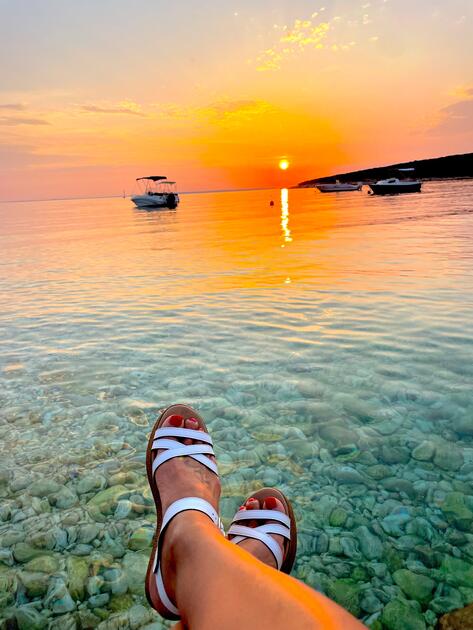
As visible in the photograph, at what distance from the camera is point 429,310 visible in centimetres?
705

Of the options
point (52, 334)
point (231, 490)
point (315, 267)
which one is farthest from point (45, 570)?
point (315, 267)

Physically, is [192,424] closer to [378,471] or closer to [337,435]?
[337,435]

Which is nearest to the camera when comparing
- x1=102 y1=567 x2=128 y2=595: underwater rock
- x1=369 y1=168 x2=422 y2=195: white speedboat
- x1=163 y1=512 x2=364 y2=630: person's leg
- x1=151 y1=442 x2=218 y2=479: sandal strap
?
x1=163 y1=512 x2=364 y2=630: person's leg

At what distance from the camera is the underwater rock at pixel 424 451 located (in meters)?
3.18

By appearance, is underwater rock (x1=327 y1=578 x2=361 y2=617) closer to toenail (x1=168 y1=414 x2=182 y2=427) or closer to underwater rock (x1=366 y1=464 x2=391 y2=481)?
underwater rock (x1=366 y1=464 x2=391 y2=481)

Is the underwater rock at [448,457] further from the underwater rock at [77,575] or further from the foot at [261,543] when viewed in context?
the underwater rock at [77,575]

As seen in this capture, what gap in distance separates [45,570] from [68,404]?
2.19 metres

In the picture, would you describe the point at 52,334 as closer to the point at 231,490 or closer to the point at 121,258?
the point at 231,490

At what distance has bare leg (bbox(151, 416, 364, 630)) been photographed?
1338 millimetres

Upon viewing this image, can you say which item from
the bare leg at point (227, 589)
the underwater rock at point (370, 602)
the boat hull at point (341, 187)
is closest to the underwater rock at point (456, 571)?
the underwater rock at point (370, 602)

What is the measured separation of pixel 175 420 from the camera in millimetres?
3102

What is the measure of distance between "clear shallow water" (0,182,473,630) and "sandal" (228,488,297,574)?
Answer: 0.44 ft

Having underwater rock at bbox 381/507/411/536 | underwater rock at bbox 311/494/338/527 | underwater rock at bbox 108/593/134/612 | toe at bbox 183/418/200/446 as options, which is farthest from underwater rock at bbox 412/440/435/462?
underwater rock at bbox 108/593/134/612

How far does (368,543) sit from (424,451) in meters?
1.15
